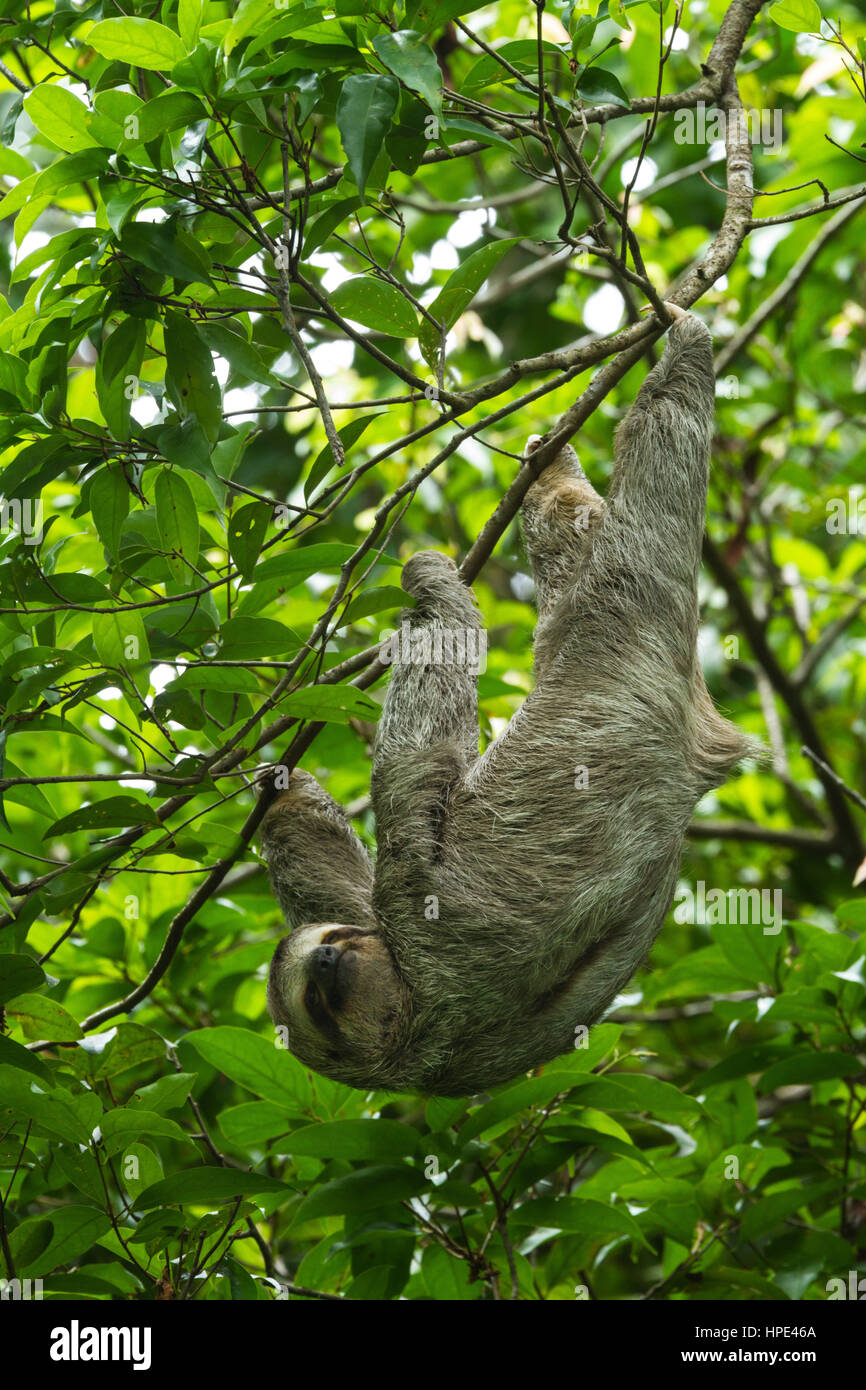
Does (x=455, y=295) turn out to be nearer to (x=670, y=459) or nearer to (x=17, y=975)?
(x=670, y=459)

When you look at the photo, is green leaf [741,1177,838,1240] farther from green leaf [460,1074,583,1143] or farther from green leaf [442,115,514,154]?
green leaf [442,115,514,154]

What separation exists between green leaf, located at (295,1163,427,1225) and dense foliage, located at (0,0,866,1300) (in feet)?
0.04

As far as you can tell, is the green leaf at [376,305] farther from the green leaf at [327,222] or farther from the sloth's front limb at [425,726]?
the sloth's front limb at [425,726]

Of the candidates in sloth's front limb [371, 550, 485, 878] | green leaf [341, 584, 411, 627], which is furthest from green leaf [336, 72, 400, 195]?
sloth's front limb [371, 550, 485, 878]

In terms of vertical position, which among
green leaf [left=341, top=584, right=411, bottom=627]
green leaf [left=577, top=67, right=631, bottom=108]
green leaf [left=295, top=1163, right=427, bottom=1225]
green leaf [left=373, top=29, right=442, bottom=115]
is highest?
green leaf [left=577, top=67, right=631, bottom=108]

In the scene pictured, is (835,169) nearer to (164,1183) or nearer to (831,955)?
(831,955)

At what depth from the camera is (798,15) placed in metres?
4.87

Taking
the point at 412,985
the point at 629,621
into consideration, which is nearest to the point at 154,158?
the point at 629,621

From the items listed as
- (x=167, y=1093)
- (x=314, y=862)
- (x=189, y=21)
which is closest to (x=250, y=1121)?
(x=167, y=1093)

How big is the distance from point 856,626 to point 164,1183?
8115 mm

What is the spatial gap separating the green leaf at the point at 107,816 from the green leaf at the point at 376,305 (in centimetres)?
193

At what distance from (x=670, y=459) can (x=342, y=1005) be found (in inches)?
107

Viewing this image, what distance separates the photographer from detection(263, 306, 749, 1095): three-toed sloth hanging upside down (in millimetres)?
5133

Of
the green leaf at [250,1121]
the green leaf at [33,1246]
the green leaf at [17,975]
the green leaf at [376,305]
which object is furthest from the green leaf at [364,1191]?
the green leaf at [376,305]
